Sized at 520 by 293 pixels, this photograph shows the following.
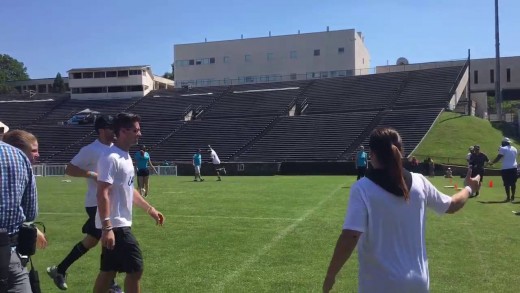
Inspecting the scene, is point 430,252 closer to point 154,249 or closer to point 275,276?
point 275,276

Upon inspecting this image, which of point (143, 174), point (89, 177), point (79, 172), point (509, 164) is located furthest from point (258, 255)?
point (143, 174)

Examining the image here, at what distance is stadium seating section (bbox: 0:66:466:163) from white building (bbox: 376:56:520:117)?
10486mm

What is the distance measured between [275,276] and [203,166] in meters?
33.5

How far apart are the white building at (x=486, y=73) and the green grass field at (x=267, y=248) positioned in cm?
5691

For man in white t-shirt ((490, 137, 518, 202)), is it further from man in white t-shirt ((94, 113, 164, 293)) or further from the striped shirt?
the striped shirt

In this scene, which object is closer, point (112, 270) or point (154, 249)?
point (112, 270)

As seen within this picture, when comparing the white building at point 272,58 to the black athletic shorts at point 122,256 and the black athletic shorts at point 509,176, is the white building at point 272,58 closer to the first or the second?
the black athletic shorts at point 509,176

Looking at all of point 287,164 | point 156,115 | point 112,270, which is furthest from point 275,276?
point 156,115

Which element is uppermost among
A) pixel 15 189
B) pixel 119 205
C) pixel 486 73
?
pixel 486 73

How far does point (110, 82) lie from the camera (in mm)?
73938

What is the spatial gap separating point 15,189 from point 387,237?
274 centimetres

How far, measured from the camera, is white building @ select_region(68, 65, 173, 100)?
7201 centimetres

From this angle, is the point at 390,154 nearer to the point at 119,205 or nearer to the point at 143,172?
the point at 119,205

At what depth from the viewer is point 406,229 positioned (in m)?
3.48
